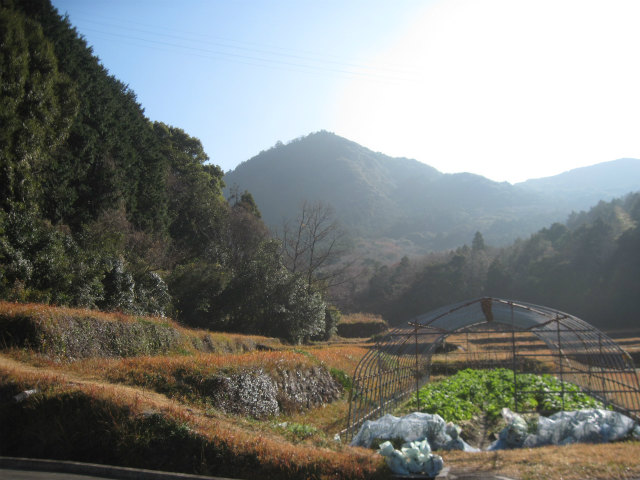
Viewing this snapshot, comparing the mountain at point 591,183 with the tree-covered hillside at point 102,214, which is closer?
the tree-covered hillside at point 102,214

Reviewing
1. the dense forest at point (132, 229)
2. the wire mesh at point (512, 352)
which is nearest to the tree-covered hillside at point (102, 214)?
the dense forest at point (132, 229)

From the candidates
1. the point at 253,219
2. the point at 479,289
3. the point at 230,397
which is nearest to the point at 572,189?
the point at 479,289

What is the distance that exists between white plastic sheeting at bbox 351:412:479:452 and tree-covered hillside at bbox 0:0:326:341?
32.0ft

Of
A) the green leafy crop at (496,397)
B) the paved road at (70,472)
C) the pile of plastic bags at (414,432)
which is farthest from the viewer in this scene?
the green leafy crop at (496,397)

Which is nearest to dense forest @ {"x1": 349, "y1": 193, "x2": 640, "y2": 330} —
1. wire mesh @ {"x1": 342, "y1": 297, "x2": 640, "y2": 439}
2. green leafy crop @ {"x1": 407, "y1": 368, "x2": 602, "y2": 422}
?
wire mesh @ {"x1": 342, "y1": 297, "x2": 640, "y2": 439}

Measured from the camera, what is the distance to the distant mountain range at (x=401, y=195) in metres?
112

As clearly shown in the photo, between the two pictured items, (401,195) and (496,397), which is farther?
(401,195)

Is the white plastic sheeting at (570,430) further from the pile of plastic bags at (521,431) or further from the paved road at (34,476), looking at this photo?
the paved road at (34,476)

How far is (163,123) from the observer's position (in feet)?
127

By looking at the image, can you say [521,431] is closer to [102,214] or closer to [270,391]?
[270,391]

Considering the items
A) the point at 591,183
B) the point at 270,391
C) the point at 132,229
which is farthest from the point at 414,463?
the point at 591,183

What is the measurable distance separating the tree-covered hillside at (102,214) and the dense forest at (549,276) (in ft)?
96.4

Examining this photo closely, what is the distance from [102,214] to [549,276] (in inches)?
1841

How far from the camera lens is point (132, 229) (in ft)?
79.6
